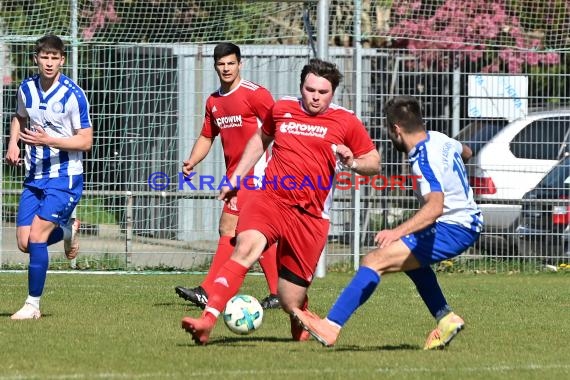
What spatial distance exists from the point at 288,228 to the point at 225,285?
0.66 meters

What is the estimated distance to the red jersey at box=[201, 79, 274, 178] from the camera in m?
10.3

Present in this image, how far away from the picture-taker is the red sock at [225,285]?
7836 mm

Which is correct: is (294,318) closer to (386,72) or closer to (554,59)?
(386,72)

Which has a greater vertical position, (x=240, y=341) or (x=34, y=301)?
(x=34, y=301)

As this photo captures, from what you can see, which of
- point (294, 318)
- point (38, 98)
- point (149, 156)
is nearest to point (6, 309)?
point (38, 98)

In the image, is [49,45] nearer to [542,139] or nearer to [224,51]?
[224,51]

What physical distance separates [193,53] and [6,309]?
5807 mm

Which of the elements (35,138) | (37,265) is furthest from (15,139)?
(37,265)

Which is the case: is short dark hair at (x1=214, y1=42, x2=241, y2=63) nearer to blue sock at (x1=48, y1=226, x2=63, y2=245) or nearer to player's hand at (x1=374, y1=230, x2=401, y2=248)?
blue sock at (x1=48, y1=226, x2=63, y2=245)

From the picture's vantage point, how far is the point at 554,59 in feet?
53.2

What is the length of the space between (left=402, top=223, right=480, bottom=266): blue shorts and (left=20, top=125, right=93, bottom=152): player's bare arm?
9.85 feet

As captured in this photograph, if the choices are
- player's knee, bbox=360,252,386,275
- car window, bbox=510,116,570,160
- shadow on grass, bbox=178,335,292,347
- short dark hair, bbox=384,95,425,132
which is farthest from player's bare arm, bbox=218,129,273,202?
car window, bbox=510,116,570,160

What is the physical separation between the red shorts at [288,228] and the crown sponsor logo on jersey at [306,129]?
18.2 inches

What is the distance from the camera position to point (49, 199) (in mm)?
9508
